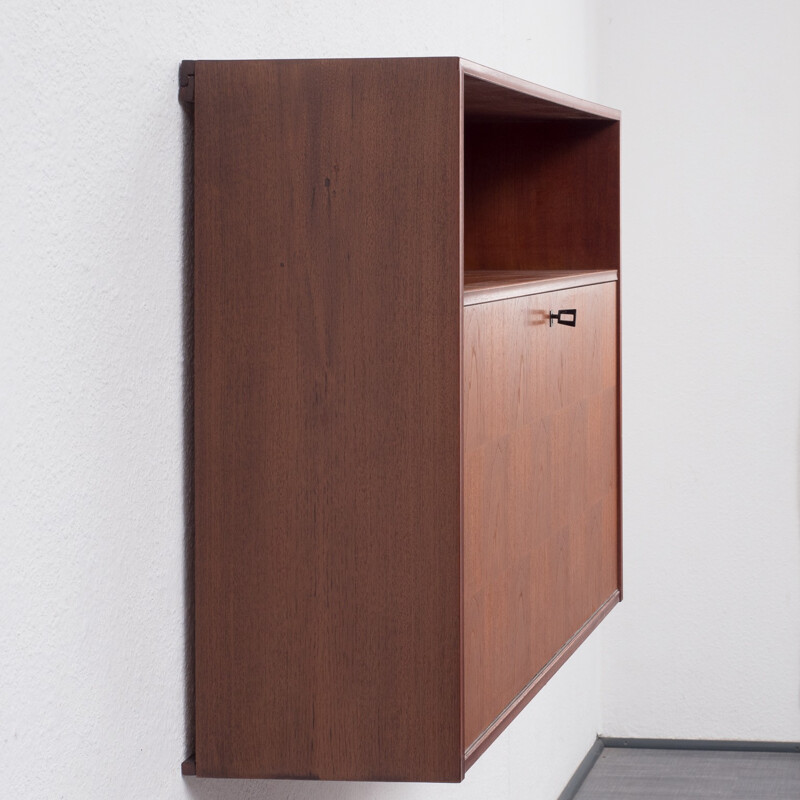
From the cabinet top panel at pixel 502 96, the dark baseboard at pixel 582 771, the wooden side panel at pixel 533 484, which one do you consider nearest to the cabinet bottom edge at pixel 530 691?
the wooden side panel at pixel 533 484

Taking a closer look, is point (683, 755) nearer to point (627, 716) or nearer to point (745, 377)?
point (627, 716)

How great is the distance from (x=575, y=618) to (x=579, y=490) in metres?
0.18

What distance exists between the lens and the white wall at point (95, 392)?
893 mm

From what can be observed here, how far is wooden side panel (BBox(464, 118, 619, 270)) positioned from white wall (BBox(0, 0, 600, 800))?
654mm

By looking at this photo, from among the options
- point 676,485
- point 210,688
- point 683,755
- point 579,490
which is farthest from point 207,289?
point 683,755

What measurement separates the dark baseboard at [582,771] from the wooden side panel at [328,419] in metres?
1.94

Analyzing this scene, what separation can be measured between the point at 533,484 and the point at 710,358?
1931 mm

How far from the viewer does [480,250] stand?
1920mm

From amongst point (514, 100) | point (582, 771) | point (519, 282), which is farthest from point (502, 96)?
point (582, 771)

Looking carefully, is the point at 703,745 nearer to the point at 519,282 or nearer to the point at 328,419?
the point at 519,282

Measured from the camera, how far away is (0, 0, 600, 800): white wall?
89 cm

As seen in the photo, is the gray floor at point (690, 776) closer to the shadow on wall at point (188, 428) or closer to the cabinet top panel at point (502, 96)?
the cabinet top panel at point (502, 96)

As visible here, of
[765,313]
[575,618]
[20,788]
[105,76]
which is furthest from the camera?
[765,313]

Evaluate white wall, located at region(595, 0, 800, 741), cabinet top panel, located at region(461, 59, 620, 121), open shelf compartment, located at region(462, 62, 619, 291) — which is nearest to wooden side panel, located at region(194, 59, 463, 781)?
cabinet top panel, located at region(461, 59, 620, 121)
